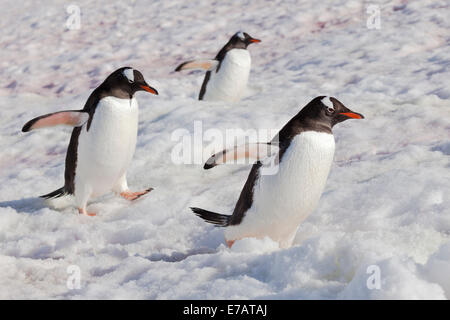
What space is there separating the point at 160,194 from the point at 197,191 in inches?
11.0

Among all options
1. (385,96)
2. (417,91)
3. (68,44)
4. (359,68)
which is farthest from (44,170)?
(68,44)

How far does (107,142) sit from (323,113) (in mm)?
1565

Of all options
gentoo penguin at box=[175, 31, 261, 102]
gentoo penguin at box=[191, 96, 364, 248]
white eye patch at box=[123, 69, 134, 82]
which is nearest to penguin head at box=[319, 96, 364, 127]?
gentoo penguin at box=[191, 96, 364, 248]

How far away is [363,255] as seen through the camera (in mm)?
2195

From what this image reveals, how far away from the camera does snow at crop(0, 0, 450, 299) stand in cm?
230

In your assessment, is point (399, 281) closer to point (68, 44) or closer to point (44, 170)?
point (44, 170)

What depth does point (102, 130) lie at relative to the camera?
3.66 metres

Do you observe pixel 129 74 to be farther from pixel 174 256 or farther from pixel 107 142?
pixel 174 256

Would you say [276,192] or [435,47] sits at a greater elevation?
[276,192]

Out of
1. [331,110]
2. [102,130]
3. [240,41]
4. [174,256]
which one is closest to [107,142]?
[102,130]

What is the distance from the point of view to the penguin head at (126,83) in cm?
367

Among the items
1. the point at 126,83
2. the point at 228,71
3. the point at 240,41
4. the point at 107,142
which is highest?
the point at 126,83

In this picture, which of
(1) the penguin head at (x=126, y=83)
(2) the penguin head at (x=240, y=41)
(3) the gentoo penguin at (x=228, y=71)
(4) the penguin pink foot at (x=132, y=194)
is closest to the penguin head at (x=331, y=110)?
(1) the penguin head at (x=126, y=83)

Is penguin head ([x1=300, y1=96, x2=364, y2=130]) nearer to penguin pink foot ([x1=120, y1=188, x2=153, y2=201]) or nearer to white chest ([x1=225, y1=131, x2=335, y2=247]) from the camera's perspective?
white chest ([x1=225, y1=131, x2=335, y2=247])
